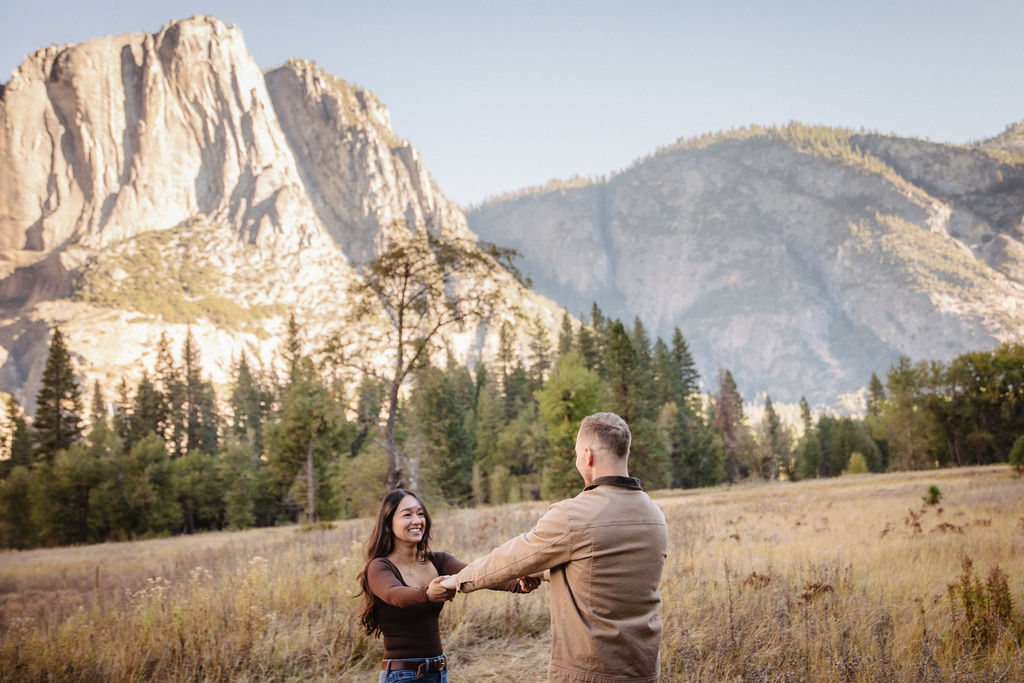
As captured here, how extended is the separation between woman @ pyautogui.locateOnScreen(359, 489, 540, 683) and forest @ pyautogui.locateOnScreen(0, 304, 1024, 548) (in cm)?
2496

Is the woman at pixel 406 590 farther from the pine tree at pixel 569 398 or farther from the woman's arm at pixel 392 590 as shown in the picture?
the pine tree at pixel 569 398

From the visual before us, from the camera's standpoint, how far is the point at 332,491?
43.1 meters

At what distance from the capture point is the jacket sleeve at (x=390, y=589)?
9.74ft

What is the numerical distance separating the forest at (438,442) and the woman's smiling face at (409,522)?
82.0 ft

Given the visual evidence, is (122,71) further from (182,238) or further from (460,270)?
(460,270)

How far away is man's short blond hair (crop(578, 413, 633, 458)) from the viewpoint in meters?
2.63

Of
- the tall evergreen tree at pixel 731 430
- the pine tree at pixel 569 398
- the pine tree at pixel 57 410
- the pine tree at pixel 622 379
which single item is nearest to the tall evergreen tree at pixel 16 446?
the pine tree at pixel 57 410

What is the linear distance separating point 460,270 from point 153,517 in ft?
135

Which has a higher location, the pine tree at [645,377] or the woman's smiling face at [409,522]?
the pine tree at [645,377]

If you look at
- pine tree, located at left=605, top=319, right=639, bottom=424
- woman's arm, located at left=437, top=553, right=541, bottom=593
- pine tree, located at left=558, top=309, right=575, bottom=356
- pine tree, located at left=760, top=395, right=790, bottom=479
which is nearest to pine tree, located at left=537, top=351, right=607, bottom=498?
pine tree, located at left=605, top=319, right=639, bottom=424

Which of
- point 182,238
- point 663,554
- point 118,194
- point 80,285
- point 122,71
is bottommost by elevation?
point 663,554

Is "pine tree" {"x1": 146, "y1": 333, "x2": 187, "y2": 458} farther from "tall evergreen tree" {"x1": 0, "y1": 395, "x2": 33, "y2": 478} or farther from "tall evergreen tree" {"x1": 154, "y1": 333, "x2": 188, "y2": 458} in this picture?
"tall evergreen tree" {"x1": 0, "y1": 395, "x2": 33, "y2": 478}

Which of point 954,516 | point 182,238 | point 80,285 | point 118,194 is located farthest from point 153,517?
point 118,194

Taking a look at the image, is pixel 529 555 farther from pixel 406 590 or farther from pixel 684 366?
pixel 684 366
